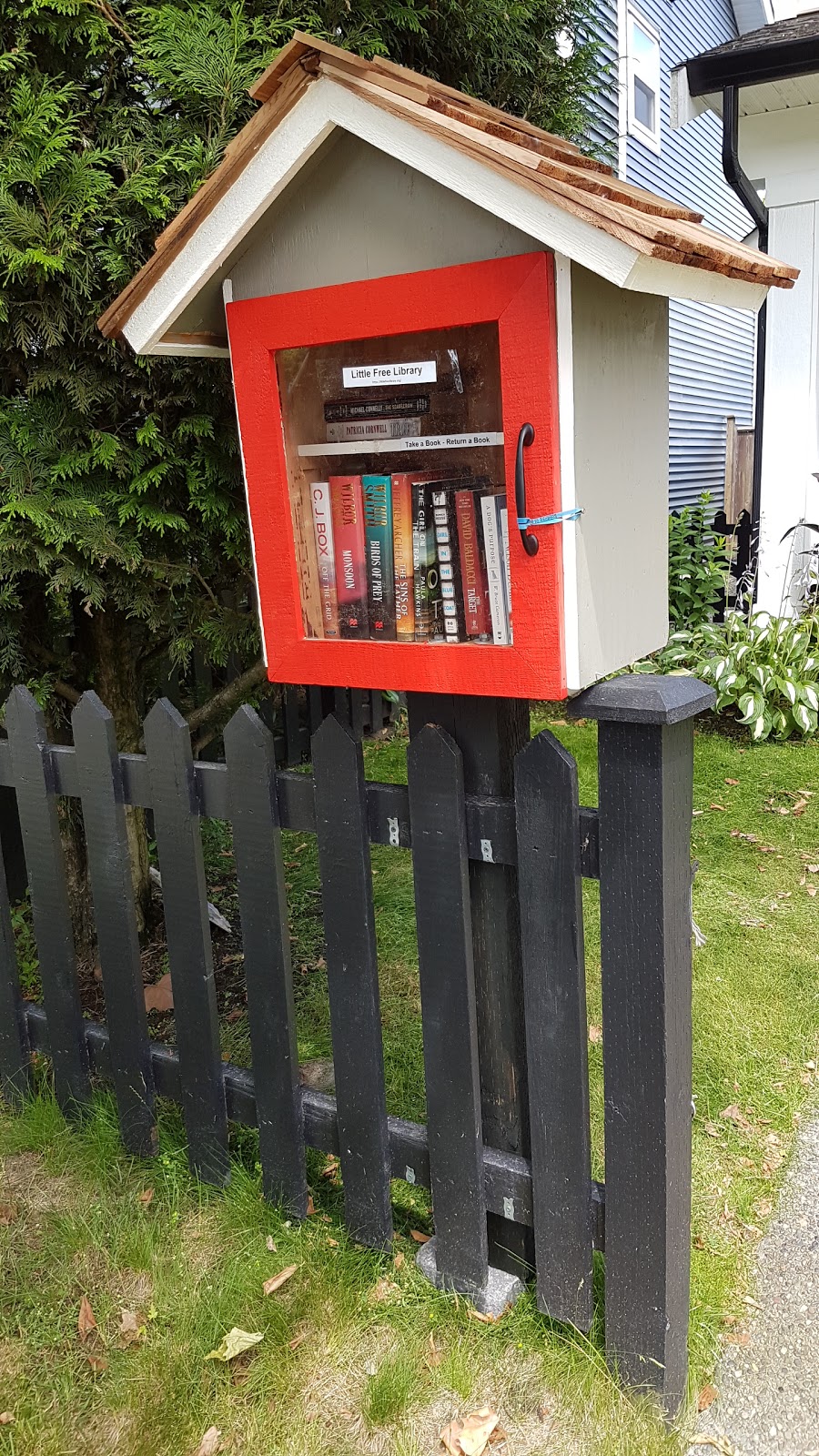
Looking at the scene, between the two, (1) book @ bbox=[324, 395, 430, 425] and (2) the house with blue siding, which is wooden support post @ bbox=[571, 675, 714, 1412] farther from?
(2) the house with blue siding

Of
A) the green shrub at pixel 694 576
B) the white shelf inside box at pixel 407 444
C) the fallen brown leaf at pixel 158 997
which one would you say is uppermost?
the white shelf inside box at pixel 407 444

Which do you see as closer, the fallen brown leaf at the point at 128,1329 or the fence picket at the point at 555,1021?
the fence picket at the point at 555,1021

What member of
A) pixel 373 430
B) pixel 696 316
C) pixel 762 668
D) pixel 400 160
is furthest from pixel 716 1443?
pixel 696 316

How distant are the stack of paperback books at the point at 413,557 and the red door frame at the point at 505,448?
0.05 m

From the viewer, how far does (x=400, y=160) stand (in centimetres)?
162

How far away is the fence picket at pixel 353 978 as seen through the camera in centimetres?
207

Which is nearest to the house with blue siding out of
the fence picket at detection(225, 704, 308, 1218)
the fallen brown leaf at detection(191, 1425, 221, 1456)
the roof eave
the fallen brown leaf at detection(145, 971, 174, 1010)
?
the roof eave

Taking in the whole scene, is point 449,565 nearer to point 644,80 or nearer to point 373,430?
point 373,430

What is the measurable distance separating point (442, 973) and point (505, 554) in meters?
0.83

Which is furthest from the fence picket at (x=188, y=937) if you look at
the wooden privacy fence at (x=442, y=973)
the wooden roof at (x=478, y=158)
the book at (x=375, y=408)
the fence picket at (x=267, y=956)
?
the wooden roof at (x=478, y=158)

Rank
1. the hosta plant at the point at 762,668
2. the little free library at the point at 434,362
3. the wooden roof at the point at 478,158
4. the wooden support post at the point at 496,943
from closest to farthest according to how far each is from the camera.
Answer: the wooden roof at the point at 478,158
the little free library at the point at 434,362
the wooden support post at the point at 496,943
the hosta plant at the point at 762,668

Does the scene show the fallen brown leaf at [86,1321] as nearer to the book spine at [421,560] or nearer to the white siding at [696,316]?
the book spine at [421,560]

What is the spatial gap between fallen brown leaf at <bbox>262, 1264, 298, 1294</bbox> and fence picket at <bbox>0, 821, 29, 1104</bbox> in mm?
1023

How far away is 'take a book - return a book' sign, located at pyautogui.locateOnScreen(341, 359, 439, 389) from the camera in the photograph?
5.69ft
